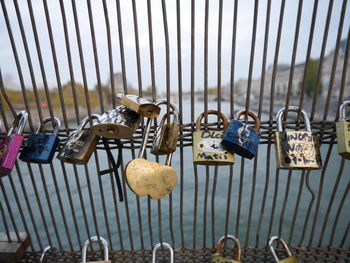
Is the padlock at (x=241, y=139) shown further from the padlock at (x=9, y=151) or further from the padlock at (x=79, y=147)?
the padlock at (x=9, y=151)

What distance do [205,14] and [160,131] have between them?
1.18 ft

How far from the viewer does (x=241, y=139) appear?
0.71 m

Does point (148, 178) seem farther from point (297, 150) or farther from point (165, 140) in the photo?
point (297, 150)

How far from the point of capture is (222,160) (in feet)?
2.35

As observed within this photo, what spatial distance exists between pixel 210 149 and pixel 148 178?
0.62ft

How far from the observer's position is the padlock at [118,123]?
26.3 inches

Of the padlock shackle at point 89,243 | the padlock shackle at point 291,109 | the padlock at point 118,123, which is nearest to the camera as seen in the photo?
the padlock at point 118,123

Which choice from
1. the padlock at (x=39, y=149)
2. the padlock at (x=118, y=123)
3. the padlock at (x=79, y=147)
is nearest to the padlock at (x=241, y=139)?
the padlock at (x=118, y=123)

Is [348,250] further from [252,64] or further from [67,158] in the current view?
[67,158]

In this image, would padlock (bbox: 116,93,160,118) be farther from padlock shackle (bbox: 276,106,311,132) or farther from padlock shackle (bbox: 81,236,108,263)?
padlock shackle (bbox: 81,236,108,263)

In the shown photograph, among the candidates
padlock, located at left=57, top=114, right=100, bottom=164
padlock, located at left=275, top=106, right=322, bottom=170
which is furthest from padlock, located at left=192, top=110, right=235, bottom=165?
padlock, located at left=57, top=114, right=100, bottom=164

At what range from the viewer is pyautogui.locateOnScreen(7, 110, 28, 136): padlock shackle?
0.83 meters

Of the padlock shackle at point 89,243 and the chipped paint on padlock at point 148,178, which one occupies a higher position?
the chipped paint on padlock at point 148,178

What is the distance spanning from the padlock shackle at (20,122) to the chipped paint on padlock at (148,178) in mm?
409
